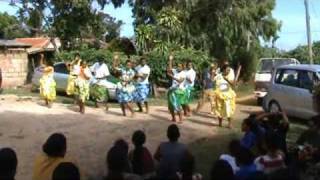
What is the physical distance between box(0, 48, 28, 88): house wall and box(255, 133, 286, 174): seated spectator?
2470 cm

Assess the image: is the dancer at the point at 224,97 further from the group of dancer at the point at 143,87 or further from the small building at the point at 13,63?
the small building at the point at 13,63

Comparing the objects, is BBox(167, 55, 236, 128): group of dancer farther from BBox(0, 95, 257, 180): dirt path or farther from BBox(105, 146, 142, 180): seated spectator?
BBox(105, 146, 142, 180): seated spectator

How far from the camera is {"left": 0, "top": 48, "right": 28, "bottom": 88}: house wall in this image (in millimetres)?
30422

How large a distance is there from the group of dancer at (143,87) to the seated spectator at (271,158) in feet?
24.8

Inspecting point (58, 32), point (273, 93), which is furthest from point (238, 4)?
point (273, 93)

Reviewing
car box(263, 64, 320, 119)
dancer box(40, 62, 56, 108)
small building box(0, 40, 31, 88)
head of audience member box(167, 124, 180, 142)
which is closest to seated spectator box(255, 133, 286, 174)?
head of audience member box(167, 124, 180, 142)

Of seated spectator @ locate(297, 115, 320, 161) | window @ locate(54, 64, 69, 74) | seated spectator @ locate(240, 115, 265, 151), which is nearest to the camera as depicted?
seated spectator @ locate(297, 115, 320, 161)

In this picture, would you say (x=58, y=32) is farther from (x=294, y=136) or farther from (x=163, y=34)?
(x=294, y=136)

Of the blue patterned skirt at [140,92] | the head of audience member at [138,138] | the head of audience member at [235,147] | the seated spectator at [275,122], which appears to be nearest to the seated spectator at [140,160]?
the head of audience member at [138,138]

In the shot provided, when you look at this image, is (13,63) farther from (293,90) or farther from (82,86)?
(293,90)

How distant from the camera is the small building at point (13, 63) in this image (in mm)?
30406

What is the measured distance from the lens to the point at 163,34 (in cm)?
2591

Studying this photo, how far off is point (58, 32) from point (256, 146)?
24.9m

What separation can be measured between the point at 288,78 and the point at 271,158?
33.0 ft
